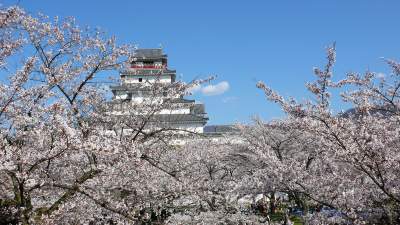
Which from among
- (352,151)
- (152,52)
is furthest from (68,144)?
(152,52)

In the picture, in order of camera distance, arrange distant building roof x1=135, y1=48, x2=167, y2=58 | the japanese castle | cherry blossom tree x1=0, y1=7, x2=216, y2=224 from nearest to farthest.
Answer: cherry blossom tree x1=0, y1=7, x2=216, y2=224
the japanese castle
distant building roof x1=135, y1=48, x2=167, y2=58

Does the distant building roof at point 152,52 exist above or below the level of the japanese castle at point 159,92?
above

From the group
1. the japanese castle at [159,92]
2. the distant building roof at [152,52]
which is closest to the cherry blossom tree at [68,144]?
the japanese castle at [159,92]

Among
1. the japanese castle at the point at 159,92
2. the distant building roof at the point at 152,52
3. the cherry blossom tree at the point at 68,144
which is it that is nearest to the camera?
the cherry blossom tree at the point at 68,144

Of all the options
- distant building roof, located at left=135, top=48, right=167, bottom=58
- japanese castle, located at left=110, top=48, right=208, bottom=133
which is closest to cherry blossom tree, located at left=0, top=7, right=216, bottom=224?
japanese castle, located at left=110, top=48, right=208, bottom=133

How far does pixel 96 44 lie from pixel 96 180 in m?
3.06

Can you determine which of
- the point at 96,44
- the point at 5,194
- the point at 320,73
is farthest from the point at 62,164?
the point at 320,73

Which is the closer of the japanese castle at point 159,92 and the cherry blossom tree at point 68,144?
the cherry blossom tree at point 68,144

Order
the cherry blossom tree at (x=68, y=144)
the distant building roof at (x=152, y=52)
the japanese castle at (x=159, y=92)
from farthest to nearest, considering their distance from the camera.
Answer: the distant building roof at (x=152, y=52)
the japanese castle at (x=159, y=92)
the cherry blossom tree at (x=68, y=144)

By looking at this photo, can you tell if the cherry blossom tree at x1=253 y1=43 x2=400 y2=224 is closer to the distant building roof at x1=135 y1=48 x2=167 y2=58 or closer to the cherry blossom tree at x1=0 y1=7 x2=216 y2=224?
the cherry blossom tree at x1=0 y1=7 x2=216 y2=224

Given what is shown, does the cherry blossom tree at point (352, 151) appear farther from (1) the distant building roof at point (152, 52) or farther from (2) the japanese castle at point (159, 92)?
(1) the distant building roof at point (152, 52)

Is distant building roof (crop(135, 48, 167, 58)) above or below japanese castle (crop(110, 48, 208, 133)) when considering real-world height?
above

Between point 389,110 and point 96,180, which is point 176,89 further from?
point 389,110

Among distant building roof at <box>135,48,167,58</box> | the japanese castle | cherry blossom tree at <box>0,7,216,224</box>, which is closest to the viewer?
cherry blossom tree at <box>0,7,216,224</box>
